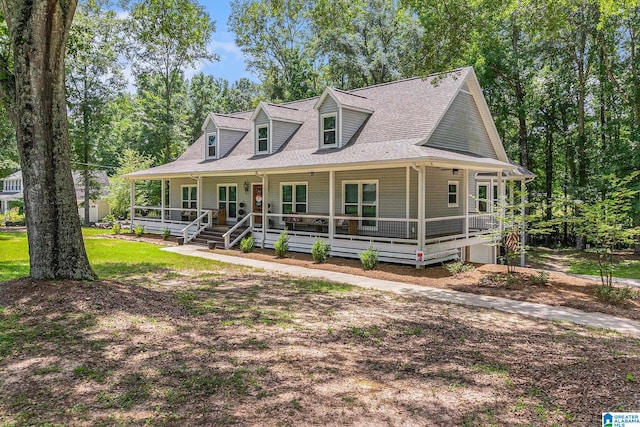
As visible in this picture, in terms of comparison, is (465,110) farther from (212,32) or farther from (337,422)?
(337,422)

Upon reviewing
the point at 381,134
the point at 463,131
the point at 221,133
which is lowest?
the point at 381,134

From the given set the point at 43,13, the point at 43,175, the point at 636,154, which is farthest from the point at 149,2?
the point at 636,154

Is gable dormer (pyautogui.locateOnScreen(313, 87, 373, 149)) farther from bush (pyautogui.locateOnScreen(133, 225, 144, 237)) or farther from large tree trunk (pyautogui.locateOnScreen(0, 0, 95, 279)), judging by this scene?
bush (pyautogui.locateOnScreen(133, 225, 144, 237))

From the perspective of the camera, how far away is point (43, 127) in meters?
7.44

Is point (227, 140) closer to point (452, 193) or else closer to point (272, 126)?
point (272, 126)

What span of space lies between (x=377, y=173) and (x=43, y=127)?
1122cm

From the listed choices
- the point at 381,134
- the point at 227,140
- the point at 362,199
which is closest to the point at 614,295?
the point at 362,199

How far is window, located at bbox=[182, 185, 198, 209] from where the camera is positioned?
953 inches

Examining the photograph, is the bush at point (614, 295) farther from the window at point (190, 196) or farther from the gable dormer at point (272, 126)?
the window at point (190, 196)

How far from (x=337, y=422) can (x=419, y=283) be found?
25.7ft

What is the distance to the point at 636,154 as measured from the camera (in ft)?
67.3

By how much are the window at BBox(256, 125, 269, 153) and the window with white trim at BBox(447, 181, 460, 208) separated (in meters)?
9.06

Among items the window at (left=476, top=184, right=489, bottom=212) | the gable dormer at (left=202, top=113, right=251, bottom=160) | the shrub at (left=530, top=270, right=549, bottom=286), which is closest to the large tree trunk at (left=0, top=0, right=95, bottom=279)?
the shrub at (left=530, top=270, right=549, bottom=286)

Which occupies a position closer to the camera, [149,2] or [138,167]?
[149,2]
